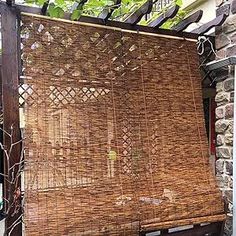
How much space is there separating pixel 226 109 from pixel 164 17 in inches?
54.4

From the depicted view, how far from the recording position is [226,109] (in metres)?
3.92

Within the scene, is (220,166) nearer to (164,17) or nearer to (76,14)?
(164,17)

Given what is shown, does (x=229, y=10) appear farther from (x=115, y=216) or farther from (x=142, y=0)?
(x=115, y=216)

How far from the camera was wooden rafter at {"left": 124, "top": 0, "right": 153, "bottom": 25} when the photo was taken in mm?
3198

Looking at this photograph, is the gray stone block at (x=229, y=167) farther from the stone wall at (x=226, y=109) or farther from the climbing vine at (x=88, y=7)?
the climbing vine at (x=88, y=7)

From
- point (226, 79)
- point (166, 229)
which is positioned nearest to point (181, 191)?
point (166, 229)

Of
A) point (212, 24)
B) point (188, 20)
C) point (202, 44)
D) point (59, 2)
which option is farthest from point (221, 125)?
point (59, 2)

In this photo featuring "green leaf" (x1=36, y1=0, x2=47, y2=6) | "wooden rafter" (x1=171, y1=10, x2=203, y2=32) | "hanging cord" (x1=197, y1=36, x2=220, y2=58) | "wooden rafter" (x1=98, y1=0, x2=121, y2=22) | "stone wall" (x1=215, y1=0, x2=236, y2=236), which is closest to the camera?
"green leaf" (x1=36, y1=0, x2=47, y2=6)

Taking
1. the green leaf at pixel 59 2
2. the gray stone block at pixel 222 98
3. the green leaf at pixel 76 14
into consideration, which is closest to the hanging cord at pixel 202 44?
the gray stone block at pixel 222 98

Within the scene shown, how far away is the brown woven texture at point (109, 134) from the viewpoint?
2932 millimetres

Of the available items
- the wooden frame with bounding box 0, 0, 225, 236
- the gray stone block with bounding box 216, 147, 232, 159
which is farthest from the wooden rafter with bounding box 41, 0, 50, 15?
the gray stone block with bounding box 216, 147, 232, 159

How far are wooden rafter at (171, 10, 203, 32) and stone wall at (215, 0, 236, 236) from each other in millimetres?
446

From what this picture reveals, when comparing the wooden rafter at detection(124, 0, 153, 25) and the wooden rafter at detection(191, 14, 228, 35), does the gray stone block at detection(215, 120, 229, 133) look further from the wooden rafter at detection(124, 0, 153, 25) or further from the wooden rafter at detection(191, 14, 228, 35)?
Result: the wooden rafter at detection(124, 0, 153, 25)

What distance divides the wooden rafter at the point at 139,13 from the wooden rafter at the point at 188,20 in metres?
0.66
